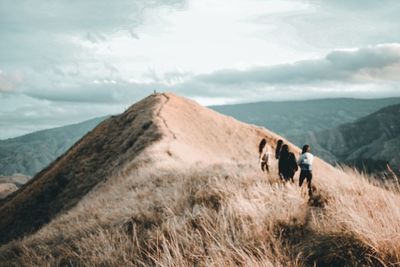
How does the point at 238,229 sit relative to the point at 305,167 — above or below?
below

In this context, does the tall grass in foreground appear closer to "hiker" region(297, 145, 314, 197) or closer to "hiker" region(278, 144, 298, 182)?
"hiker" region(297, 145, 314, 197)

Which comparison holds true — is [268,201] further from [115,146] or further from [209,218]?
[115,146]

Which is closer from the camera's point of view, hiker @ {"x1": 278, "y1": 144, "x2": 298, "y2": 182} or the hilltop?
the hilltop

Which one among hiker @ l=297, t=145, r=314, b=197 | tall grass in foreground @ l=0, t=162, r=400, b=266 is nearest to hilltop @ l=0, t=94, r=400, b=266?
tall grass in foreground @ l=0, t=162, r=400, b=266

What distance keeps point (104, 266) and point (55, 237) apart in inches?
179

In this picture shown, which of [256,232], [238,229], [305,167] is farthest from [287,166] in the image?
[256,232]

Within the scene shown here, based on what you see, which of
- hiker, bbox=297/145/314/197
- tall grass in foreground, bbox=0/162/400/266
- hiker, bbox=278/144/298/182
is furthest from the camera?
hiker, bbox=278/144/298/182

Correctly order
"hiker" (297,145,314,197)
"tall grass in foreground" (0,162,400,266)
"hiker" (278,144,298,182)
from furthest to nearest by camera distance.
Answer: "hiker" (278,144,298,182), "hiker" (297,145,314,197), "tall grass in foreground" (0,162,400,266)

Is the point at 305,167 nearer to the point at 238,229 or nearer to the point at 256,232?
the point at 238,229

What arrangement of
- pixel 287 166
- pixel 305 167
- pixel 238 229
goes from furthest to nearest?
pixel 287 166
pixel 305 167
pixel 238 229

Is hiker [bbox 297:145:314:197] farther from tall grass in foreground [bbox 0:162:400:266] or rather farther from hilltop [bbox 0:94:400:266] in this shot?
tall grass in foreground [bbox 0:162:400:266]

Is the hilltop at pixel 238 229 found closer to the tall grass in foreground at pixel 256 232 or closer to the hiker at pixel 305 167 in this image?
the tall grass in foreground at pixel 256 232

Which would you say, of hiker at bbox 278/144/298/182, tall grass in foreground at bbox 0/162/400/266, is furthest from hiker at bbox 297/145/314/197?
tall grass in foreground at bbox 0/162/400/266

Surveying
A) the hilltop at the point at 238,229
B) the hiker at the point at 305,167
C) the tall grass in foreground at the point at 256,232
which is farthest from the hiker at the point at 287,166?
the tall grass in foreground at the point at 256,232
